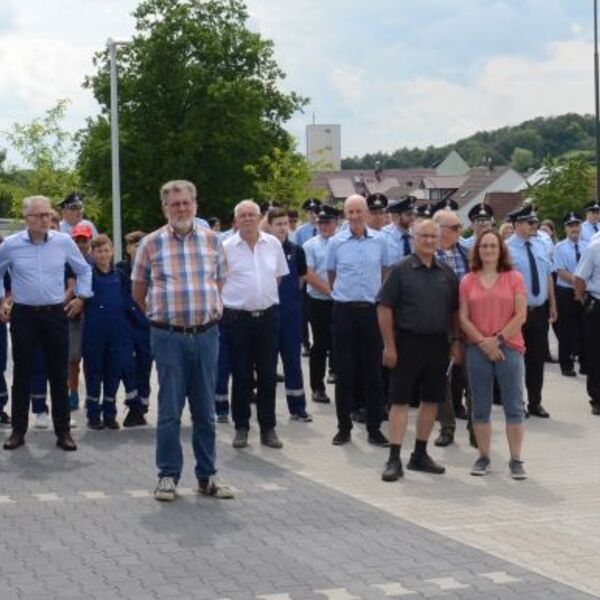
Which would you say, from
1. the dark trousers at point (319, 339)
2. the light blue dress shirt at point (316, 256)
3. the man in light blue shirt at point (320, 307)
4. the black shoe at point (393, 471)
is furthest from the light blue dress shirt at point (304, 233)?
the black shoe at point (393, 471)

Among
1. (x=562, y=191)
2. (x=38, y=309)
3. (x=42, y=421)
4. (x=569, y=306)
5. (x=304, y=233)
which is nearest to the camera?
(x=38, y=309)

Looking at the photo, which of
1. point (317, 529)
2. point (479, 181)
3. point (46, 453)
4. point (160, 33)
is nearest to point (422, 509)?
point (317, 529)

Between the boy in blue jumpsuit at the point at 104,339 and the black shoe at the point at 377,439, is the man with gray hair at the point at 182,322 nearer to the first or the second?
the black shoe at the point at 377,439

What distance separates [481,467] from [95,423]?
394 centimetres

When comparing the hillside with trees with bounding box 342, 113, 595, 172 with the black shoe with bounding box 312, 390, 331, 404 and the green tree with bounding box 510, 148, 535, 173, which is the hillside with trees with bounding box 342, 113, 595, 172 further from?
the black shoe with bounding box 312, 390, 331, 404

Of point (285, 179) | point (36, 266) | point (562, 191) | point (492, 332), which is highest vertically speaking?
point (285, 179)

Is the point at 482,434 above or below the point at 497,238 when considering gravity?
below

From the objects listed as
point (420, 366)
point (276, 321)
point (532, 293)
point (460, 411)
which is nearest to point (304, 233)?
point (532, 293)

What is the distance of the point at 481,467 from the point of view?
9.95 m

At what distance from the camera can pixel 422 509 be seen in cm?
873

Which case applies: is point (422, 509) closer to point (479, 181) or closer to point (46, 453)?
point (46, 453)

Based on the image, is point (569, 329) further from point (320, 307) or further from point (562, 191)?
point (562, 191)

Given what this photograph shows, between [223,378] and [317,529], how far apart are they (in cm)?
451

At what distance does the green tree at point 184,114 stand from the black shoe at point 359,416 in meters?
41.7
